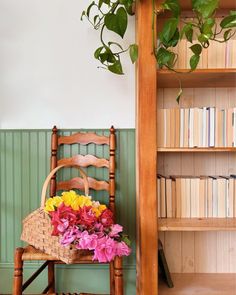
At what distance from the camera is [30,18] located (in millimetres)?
Answer: 2115

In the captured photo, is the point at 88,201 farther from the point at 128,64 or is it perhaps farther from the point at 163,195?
the point at 128,64

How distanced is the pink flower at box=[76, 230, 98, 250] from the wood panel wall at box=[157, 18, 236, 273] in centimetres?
68

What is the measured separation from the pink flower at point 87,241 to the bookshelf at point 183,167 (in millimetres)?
299

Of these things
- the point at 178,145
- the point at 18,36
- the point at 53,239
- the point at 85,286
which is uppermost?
the point at 18,36

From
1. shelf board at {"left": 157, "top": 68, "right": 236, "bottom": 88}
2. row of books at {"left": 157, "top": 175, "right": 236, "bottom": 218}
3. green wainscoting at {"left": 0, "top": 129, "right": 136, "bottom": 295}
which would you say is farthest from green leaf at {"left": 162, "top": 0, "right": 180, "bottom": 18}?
row of books at {"left": 157, "top": 175, "right": 236, "bottom": 218}

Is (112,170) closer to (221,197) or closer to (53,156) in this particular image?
(53,156)

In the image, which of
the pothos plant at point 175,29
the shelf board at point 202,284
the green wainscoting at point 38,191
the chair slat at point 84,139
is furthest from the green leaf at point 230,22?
the shelf board at point 202,284

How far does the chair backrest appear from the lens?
2.03 m

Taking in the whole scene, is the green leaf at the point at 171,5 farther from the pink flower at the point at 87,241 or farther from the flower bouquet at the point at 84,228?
the pink flower at the point at 87,241

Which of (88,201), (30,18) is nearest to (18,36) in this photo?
(30,18)

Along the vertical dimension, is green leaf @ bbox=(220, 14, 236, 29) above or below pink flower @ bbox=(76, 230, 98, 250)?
above

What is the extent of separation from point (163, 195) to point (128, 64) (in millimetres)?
821

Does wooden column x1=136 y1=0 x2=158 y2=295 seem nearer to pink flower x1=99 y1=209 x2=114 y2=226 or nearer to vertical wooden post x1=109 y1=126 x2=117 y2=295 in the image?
pink flower x1=99 y1=209 x2=114 y2=226

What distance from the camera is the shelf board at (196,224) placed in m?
1.74
